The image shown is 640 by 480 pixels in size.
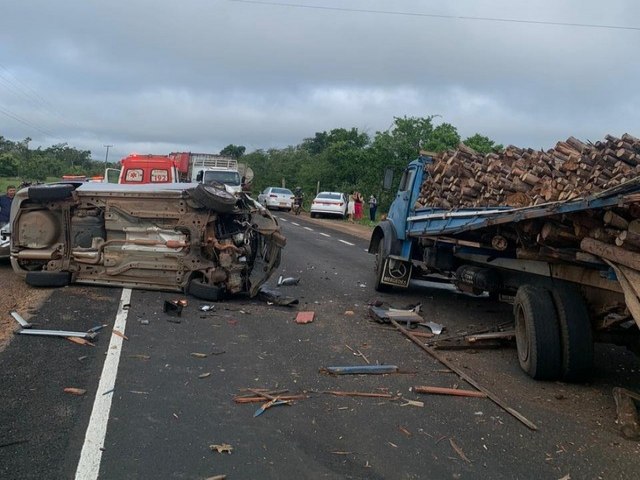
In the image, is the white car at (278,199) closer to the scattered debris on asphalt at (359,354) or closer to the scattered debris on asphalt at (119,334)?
the scattered debris on asphalt at (119,334)

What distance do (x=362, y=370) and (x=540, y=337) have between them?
171 cm

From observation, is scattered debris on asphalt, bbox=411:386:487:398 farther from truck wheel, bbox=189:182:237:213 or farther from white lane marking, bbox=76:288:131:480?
truck wheel, bbox=189:182:237:213

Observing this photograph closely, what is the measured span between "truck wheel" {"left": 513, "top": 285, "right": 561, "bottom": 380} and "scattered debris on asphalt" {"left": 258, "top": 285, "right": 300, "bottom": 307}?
3.63 meters

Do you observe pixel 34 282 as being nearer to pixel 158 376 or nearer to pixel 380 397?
pixel 158 376

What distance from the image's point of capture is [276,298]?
8.90m

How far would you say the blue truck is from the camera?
14.8ft

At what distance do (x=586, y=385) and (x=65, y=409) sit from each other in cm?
465

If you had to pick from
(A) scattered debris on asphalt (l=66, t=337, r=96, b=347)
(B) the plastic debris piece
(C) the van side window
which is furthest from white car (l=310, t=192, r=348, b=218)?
(B) the plastic debris piece

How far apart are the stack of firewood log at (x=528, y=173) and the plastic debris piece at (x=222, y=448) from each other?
3293 millimetres

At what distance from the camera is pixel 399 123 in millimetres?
35094

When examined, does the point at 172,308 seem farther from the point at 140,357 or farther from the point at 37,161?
the point at 37,161

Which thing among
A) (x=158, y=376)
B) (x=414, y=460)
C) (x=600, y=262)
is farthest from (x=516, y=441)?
(x=158, y=376)

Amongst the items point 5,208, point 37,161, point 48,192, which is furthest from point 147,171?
point 37,161

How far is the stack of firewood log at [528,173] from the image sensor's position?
5418 mm
